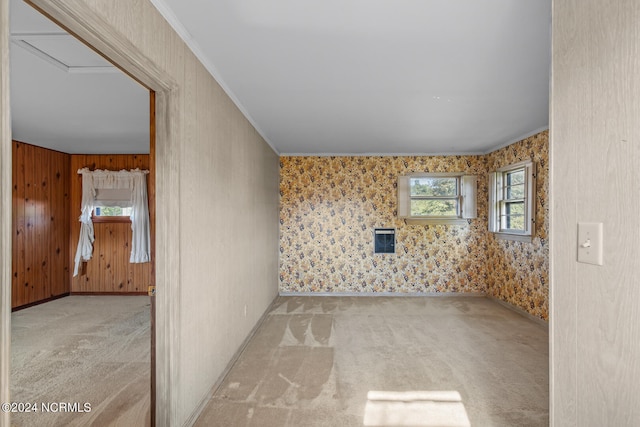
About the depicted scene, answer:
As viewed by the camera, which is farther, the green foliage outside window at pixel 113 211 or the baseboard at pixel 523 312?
the green foliage outside window at pixel 113 211

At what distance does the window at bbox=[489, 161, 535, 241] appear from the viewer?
462 cm

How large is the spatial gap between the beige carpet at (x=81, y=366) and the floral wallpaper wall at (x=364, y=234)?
8.88ft

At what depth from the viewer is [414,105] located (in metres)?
3.51

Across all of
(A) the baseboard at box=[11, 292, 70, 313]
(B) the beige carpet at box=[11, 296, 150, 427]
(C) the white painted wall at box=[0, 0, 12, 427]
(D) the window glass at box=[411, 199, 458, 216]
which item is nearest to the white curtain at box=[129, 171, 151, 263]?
(B) the beige carpet at box=[11, 296, 150, 427]

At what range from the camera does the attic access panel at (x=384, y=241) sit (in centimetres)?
→ 608

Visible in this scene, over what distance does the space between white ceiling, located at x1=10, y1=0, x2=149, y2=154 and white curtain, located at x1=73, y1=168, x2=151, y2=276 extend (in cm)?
63

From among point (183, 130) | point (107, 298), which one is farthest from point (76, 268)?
point (183, 130)

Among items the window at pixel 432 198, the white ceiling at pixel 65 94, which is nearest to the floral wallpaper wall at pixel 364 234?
the window at pixel 432 198

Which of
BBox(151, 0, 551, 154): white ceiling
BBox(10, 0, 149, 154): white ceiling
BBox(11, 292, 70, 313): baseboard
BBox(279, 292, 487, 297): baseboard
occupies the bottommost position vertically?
BBox(11, 292, 70, 313): baseboard

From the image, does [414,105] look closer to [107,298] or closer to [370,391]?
[370,391]

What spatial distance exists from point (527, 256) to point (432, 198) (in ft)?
5.96

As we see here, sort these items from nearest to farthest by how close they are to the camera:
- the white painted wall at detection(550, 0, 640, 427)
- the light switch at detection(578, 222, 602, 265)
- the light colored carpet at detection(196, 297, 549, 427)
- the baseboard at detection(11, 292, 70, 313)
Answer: the white painted wall at detection(550, 0, 640, 427) < the light switch at detection(578, 222, 602, 265) < the light colored carpet at detection(196, 297, 549, 427) < the baseboard at detection(11, 292, 70, 313)

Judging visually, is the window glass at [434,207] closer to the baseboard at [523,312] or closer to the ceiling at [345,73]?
the ceiling at [345,73]

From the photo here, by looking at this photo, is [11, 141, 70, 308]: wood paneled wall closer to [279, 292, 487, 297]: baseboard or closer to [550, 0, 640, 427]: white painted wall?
[279, 292, 487, 297]: baseboard
